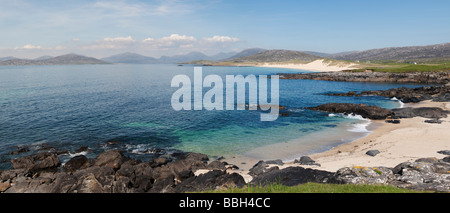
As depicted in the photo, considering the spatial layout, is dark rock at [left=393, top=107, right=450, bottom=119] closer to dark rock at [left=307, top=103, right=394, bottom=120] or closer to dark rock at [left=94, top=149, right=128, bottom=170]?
dark rock at [left=307, top=103, right=394, bottom=120]

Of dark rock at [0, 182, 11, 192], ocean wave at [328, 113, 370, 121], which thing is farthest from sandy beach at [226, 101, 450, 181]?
dark rock at [0, 182, 11, 192]

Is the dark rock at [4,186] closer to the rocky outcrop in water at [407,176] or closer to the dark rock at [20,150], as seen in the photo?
the dark rock at [20,150]

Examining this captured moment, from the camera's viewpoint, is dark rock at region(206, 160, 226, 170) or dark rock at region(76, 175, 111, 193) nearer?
dark rock at region(76, 175, 111, 193)

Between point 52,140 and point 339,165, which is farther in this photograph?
point 52,140

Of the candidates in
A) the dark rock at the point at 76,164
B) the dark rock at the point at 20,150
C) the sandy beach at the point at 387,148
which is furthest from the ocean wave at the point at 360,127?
the dark rock at the point at 20,150

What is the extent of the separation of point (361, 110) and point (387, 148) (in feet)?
71.4

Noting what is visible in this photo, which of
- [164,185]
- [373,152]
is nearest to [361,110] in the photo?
[373,152]

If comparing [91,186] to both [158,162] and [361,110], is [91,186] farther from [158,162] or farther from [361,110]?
[361,110]

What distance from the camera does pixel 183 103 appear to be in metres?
65.1

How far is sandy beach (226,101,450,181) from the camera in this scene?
24.5 m

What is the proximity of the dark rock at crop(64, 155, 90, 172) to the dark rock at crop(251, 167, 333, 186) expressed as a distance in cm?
1766
